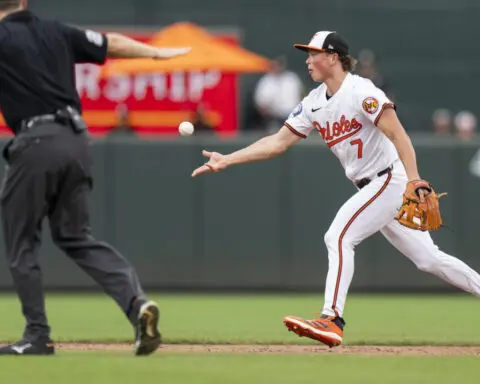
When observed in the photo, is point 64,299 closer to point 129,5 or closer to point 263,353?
point 263,353

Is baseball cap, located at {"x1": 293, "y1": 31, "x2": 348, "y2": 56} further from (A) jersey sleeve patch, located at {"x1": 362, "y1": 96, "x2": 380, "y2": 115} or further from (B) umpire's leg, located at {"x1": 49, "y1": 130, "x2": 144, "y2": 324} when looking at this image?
(B) umpire's leg, located at {"x1": 49, "y1": 130, "x2": 144, "y2": 324}

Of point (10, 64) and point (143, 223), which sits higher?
point (10, 64)

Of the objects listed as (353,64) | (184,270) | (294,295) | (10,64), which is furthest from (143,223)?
(10,64)

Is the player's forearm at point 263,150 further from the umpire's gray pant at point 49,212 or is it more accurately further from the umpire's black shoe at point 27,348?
the umpire's black shoe at point 27,348

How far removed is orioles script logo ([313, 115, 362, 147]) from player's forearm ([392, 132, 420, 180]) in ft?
1.08

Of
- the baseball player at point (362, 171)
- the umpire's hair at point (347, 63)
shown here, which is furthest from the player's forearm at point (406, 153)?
the umpire's hair at point (347, 63)

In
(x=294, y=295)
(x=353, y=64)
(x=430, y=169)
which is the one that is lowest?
(x=294, y=295)

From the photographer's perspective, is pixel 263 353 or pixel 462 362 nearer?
pixel 462 362

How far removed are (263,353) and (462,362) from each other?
4.17 feet

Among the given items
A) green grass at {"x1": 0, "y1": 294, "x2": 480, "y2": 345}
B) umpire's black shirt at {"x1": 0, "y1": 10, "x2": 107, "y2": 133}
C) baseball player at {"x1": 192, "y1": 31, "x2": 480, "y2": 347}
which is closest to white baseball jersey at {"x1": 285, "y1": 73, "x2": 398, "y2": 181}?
baseball player at {"x1": 192, "y1": 31, "x2": 480, "y2": 347}

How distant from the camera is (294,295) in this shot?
523 inches

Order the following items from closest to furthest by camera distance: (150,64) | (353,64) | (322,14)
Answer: (353,64) < (150,64) < (322,14)

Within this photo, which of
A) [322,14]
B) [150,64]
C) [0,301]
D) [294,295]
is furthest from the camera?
[322,14]

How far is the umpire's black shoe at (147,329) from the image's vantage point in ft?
21.7
